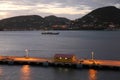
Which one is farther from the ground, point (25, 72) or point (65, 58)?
point (65, 58)

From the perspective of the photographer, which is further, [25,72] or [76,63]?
[76,63]

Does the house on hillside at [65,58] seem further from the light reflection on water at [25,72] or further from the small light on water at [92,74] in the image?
the light reflection on water at [25,72]

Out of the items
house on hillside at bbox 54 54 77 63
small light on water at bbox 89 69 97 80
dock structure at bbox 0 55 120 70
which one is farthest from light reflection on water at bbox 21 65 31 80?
small light on water at bbox 89 69 97 80

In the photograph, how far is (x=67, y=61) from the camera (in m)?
41.6

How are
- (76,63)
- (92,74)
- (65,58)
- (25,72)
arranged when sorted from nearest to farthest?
(92,74), (25,72), (76,63), (65,58)

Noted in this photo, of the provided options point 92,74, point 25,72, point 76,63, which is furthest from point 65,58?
point 25,72

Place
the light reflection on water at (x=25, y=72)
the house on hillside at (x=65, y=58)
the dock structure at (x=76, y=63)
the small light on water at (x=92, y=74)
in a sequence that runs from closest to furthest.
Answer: the small light on water at (x=92, y=74) → the light reflection on water at (x=25, y=72) → the dock structure at (x=76, y=63) → the house on hillside at (x=65, y=58)

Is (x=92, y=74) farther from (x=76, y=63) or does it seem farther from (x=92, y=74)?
(x=76, y=63)

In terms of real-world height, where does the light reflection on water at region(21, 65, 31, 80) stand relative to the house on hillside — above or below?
below

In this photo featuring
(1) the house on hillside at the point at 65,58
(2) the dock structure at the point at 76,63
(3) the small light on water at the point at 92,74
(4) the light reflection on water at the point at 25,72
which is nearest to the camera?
(3) the small light on water at the point at 92,74

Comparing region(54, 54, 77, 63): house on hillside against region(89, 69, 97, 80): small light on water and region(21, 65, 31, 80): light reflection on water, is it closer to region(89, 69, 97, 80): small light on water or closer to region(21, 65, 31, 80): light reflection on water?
region(89, 69, 97, 80): small light on water

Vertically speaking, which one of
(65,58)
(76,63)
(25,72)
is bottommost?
(25,72)

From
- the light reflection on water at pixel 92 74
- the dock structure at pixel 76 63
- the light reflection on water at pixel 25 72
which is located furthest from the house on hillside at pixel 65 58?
the light reflection on water at pixel 25 72

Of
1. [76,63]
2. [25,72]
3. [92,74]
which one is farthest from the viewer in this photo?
[76,63]
